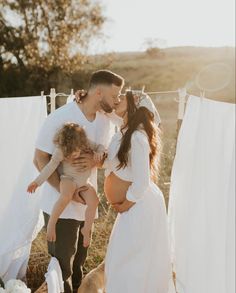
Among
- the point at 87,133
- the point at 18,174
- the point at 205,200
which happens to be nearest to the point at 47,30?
the point at 18,174

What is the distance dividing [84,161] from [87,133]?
230 millimetres

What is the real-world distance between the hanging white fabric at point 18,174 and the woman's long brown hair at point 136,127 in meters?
1.16

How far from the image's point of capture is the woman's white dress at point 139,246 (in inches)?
143

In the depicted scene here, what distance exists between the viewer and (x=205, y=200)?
3139 millimetres

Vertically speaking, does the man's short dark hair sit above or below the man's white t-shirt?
above

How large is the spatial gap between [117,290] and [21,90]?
12.4 meters

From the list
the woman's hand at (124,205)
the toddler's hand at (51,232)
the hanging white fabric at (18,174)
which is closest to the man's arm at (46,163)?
the toddler's hand at (51,232)

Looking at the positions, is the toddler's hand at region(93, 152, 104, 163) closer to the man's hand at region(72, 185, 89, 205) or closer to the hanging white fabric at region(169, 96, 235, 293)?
the man's hand at region(72, 185, 89, 205)

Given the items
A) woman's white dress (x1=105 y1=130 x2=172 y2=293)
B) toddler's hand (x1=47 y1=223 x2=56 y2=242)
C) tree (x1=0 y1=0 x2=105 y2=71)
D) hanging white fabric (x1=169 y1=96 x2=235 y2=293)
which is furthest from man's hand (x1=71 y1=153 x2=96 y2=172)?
tree (x1=0 y1=0 x2=105 y2=71)

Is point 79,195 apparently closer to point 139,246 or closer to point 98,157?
point 98,157

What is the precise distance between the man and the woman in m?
0.15

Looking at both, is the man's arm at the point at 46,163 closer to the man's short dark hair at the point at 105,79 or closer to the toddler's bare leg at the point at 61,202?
the toddler's bare leg at the point at 61,202

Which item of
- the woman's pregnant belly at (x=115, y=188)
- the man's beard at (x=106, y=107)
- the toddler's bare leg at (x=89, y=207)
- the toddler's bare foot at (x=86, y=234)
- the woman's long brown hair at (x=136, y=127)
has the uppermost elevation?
the man's beard at (x=106, y=107)

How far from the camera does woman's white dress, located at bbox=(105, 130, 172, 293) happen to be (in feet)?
11.9
